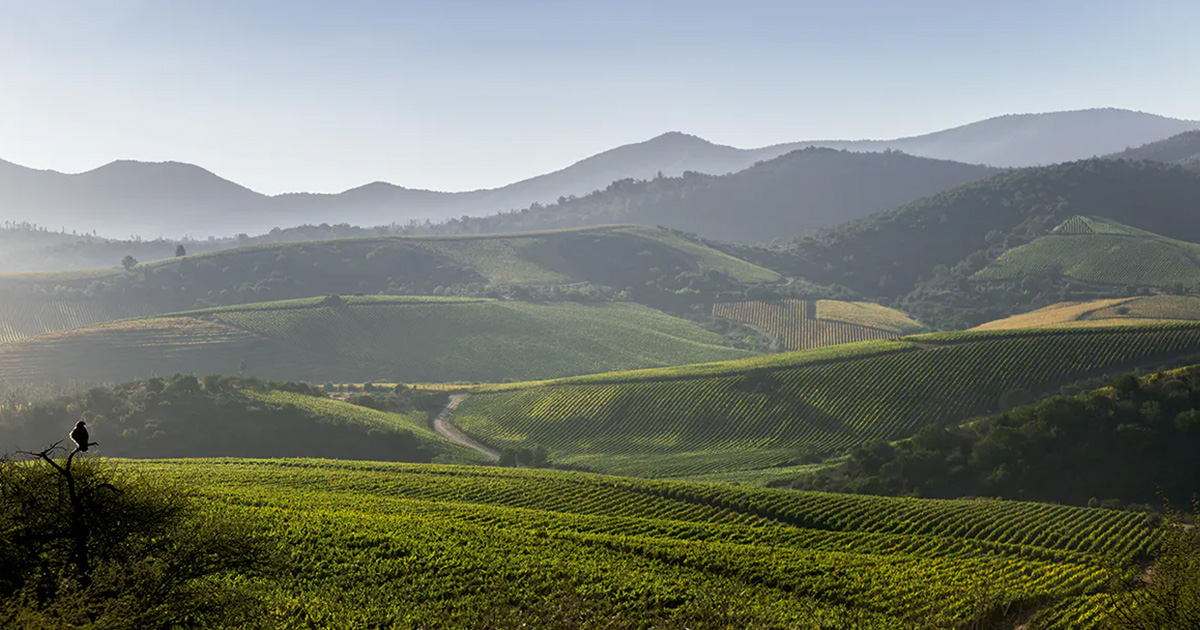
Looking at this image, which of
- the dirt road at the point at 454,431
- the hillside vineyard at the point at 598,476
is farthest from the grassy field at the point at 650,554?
the dirt road at the point at 454,431

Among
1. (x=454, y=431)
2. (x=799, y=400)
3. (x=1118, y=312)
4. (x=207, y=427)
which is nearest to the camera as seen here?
(x=207, y=427)

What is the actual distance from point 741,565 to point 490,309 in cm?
16237

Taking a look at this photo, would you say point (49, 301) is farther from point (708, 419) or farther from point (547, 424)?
point (708, 419)

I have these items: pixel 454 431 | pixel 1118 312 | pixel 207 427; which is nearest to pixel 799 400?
pixel 454 431

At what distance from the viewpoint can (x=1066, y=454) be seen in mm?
72188

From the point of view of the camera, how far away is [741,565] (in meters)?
36.2

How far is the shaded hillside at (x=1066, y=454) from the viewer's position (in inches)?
2709

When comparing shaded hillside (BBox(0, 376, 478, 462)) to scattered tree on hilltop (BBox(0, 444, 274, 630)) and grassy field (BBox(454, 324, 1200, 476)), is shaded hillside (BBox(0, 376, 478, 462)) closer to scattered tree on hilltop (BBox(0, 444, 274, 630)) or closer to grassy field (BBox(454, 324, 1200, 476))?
grassy field (BBox(454, 324, 1200, 476))

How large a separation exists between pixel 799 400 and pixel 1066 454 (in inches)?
1443

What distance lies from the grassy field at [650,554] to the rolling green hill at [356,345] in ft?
326

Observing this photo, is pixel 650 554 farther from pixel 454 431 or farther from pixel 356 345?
pixel 356 345

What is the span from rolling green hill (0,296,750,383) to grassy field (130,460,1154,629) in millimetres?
99496

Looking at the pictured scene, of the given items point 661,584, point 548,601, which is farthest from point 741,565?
point 548,601

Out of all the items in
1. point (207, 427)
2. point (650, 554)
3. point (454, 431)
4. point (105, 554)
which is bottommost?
point (454, 431)
